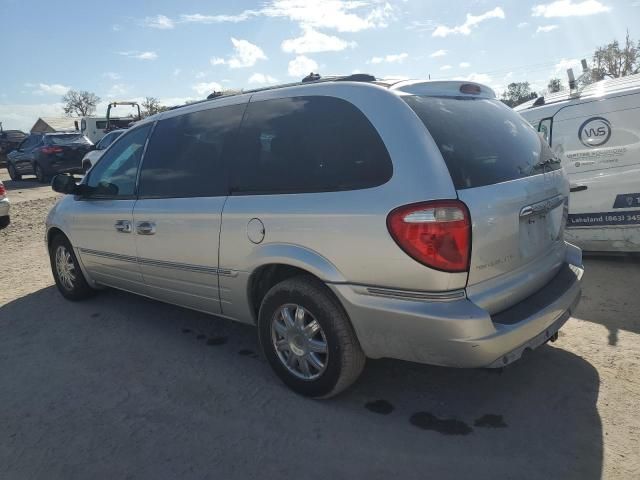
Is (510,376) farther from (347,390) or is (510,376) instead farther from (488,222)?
(488,222)

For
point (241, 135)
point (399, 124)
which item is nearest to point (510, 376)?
point (399, 124)

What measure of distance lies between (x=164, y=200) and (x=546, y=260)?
268 centimetres

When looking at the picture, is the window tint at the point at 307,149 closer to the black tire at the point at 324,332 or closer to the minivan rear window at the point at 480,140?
the minivan rear window at the point at 480,140

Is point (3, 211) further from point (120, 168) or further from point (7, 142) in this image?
point (7, 142)

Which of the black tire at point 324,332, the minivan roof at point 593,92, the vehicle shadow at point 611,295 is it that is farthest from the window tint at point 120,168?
the minivan roof at point 593,92

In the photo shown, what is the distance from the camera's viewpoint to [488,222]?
8.23ft

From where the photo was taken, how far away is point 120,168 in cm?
439

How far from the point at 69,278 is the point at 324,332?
3.49m

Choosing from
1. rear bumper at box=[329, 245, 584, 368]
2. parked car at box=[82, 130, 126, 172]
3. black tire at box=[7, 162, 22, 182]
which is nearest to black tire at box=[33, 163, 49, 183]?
black tire at box=[7, 162, 22, 182]

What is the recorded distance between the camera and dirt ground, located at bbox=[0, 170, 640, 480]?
2516 mm

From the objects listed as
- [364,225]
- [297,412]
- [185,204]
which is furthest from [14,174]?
[364,225]

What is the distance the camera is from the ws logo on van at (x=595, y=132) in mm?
5039

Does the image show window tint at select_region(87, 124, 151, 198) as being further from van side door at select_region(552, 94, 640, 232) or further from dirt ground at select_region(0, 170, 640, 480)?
van side door at select_region(552, 94, 640, 232)

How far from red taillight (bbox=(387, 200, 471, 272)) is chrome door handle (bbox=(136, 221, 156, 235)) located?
2154 mm
